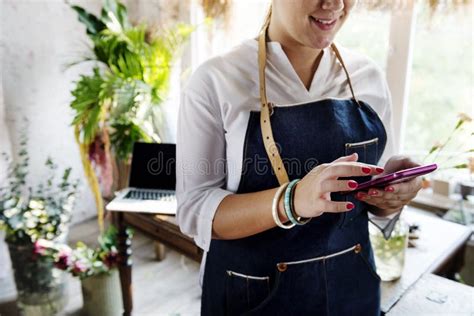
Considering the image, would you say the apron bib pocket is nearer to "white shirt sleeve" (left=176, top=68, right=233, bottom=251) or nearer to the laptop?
"white shirt sleeve" (left=176, top=68, right=233, bottom=251)

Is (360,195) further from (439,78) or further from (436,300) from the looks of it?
(439,78)

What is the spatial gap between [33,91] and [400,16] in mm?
2129

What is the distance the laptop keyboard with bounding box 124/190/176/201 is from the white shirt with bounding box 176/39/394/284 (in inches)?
32.9

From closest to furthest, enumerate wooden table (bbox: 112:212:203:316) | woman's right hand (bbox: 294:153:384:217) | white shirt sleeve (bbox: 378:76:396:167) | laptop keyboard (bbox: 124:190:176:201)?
woman's right hand (bbox: 294:153:384:217), white shirt sleeve (bbox: 378:76:396:167), wooden table (bbox: 112:212:203:316), laptop keyboard (bbox: 124:190:176:201)

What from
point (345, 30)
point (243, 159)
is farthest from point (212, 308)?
point (345, 30)

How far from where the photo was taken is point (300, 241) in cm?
80

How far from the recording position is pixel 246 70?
813 millimetres

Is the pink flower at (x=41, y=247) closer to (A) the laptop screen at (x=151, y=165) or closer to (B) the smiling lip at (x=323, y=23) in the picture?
(A) the laptop screen at (x=151, y=165)

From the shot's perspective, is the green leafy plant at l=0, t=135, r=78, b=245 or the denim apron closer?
the denim apron

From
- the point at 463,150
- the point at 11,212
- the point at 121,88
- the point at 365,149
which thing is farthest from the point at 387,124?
the point at 11,212

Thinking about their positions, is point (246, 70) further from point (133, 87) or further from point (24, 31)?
point (24, 31)

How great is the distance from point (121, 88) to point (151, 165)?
0.52 m

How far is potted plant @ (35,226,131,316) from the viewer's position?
188 cm

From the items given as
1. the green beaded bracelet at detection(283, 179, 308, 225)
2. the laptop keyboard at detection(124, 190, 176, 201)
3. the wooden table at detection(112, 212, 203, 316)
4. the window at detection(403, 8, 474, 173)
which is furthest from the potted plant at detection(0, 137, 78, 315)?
the window at detection(403, 8, 474, 173)
